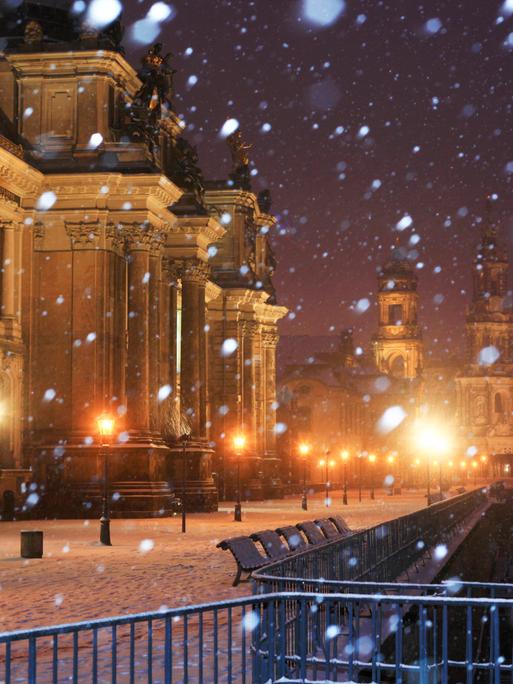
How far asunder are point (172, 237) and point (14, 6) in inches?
499

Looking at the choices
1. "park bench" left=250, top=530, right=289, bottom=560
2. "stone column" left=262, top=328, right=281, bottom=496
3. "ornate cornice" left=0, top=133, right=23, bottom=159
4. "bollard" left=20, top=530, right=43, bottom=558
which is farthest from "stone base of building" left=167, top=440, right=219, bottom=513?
"park bench" left=250, top=530, right=289, bottom=560

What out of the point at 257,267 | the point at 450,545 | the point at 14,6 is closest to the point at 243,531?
the point at 450,545

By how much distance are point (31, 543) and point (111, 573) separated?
16.0 ft

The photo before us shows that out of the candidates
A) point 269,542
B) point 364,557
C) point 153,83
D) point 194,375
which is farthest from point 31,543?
point 194,375

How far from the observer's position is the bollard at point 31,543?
29828mm

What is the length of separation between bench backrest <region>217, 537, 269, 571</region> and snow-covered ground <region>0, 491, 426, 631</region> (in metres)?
0.49

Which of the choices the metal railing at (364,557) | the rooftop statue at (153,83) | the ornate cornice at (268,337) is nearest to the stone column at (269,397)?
the ornate cornice at (268,337)

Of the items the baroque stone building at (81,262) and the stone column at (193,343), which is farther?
the stone column at (193,343)

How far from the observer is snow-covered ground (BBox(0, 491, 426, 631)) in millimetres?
19594

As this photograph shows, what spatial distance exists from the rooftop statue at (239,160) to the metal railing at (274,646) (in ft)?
222

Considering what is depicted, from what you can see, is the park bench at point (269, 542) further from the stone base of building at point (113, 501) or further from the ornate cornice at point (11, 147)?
the ornate cornice at point (11, 147)

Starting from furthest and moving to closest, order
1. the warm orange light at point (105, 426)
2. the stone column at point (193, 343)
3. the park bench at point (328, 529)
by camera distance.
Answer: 1. the stone column at point (193, 343)
2. the warm orange light at point (105, 426)
3. the park bench at point (328, 529)

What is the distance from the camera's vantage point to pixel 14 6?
197 feet

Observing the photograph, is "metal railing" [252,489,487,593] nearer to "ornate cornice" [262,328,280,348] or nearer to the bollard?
the bollard
